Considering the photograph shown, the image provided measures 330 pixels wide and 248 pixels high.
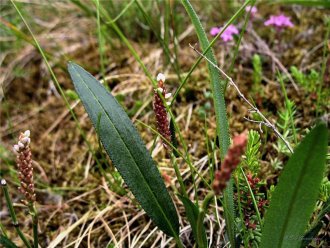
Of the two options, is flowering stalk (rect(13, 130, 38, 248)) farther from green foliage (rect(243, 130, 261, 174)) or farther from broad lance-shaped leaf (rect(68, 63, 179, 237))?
green foliage (rect(243, 130, 261, 174))

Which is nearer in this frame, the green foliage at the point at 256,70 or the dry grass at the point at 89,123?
the dry grass at the point at 89,123

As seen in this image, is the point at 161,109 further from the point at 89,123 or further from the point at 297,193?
the point at 89,123

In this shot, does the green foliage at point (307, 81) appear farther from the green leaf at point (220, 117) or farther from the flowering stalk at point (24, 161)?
the flowering stalk at point (24, 161)

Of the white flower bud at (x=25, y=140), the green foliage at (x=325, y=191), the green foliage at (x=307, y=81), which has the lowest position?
the green foliage at (x=325, y=191)

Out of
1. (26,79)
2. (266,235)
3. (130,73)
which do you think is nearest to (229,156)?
(266,235)

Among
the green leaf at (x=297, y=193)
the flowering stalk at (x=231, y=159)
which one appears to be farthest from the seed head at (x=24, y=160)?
the green leaf at (x=297, y=193)

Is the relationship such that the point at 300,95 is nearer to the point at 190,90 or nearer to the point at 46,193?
the point at 190,90
